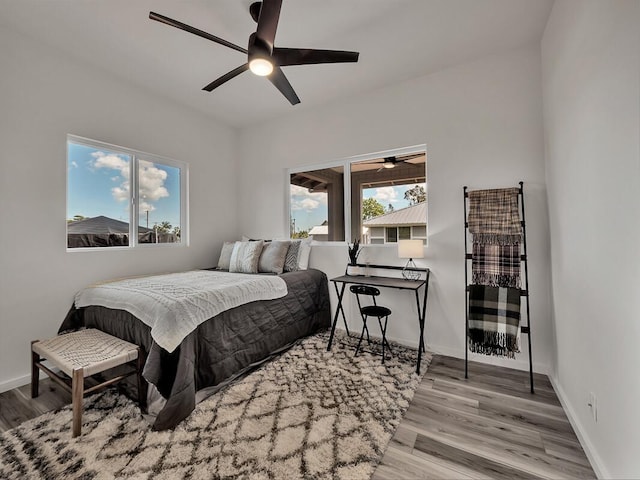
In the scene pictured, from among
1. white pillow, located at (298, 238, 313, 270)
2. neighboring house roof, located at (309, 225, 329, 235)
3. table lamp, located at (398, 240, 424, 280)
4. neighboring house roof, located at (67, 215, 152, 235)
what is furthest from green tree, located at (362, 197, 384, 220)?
neighboring house roof, located at (67, 215, 152, 235)

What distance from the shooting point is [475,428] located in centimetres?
179

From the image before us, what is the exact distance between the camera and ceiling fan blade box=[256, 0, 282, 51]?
5.16ft

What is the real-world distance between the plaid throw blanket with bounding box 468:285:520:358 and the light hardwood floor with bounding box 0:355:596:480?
29cm

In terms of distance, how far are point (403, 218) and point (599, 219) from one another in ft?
6.06

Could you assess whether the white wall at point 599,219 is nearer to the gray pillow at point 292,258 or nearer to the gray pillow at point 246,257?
the gray pillow at point 292,258

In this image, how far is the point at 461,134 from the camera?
9.31ft

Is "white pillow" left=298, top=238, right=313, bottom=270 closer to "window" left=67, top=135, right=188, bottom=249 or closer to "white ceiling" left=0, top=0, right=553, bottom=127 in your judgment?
"window" left=67, top=135, right=188, bottom=249

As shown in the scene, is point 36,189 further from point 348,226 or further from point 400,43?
point 400,43

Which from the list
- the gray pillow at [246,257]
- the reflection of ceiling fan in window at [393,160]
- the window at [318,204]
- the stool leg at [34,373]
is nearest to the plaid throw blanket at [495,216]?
the reflection of ceiling fan in window at [393,160]

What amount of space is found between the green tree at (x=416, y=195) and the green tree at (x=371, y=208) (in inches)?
12.8

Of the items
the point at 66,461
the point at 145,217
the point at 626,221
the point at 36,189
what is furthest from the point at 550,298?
the point at 36,189

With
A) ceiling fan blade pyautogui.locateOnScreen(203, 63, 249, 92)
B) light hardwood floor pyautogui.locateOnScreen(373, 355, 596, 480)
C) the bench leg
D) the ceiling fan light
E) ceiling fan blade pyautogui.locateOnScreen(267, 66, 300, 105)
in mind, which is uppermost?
ceiling fan blade pyautogui.locateOnScreen(203, 63, 249, 92)

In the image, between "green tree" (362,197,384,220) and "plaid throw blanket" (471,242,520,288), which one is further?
"green tree" (362,197,384,220)

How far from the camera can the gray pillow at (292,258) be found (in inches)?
137
